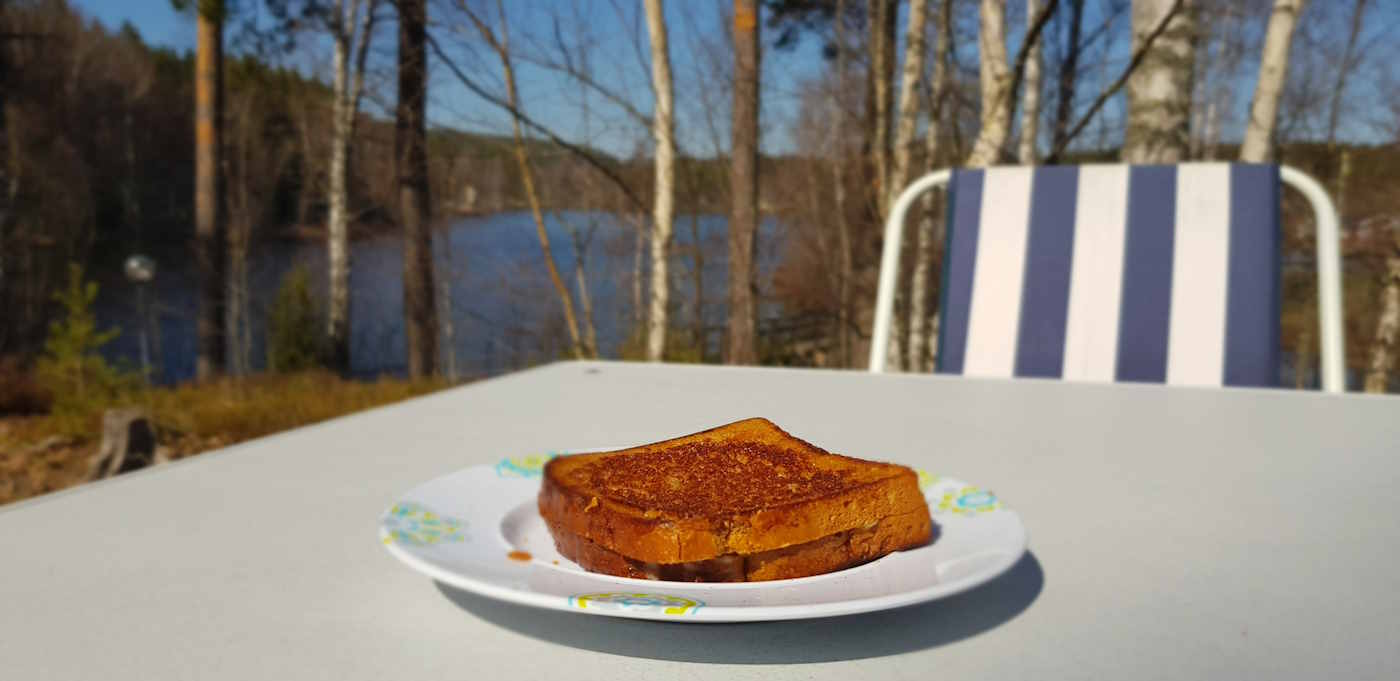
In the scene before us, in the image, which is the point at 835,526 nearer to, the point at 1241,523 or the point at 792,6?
the point at 1241,523

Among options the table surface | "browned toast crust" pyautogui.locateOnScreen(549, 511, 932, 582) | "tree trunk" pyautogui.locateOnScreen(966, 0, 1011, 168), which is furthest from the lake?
"browned toast crust" pyautogui.locateOnScreen(549, 511, 932, 582)

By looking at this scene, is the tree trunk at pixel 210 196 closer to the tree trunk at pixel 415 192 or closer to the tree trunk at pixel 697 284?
the tree trunk at pixel 415 192

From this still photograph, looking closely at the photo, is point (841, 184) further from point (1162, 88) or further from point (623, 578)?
point (623, 578)

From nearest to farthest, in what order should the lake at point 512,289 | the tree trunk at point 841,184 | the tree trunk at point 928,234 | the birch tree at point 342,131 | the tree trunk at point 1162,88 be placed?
the tree trunk at point 1162,88
the tree trunk at point 928,234
the tree trunk at point 841,184
the lake at point 512,289
the birch tree at point 342,131

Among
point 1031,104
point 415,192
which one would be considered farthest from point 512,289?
point 1031,104

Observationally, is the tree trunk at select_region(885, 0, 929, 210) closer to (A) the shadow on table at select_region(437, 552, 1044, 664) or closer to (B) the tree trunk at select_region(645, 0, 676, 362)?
Result: (B) the tree trunk at select_region(645, 0, 676, 362)

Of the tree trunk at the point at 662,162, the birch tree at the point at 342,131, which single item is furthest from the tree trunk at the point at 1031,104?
the birch tree at the point at 342,131
